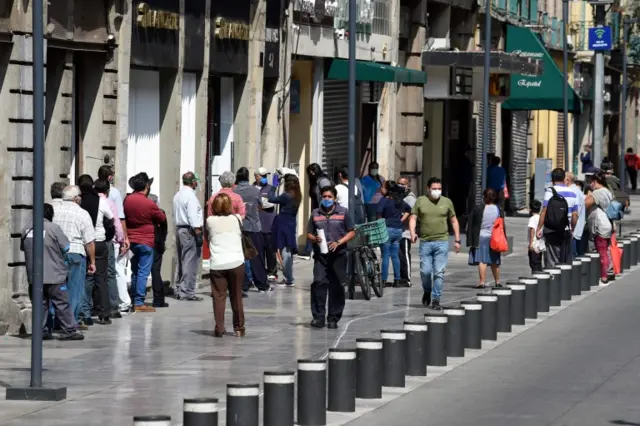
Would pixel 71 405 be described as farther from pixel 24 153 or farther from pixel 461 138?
pixel 461 138

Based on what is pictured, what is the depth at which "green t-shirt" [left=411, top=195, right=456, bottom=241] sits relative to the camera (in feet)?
76.5

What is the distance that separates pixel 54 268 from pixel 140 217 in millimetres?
3574

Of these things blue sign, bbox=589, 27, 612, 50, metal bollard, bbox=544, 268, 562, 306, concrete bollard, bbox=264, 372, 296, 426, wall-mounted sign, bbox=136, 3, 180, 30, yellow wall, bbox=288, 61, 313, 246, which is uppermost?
blue sign, bbox=589, 27, 612, 50

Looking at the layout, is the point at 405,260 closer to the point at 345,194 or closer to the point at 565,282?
the point at 345,194

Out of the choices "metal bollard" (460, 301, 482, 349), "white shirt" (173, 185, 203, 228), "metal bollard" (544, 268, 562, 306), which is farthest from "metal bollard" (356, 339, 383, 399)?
"metal bollard" (544, 268, 562, 306)

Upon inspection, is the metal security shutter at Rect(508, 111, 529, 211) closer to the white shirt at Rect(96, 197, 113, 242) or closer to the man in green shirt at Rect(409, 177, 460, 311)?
the man in green shirt at Rect(409, 177, 460, 311)

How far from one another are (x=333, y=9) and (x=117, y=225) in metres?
13.5

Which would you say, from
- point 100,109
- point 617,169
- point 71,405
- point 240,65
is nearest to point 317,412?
point 71,405

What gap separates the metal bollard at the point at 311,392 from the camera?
507 inches

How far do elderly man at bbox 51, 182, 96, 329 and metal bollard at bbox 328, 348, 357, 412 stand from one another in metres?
6.08

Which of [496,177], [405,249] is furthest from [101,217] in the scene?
[496,177]

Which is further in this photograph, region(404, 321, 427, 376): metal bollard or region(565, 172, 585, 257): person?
region(565, 172, 585, 257): person

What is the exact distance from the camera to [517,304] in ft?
69.6

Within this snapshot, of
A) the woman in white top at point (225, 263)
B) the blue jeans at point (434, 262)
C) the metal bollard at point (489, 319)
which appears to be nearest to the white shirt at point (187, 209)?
the blue jeans at point (434, 262)
